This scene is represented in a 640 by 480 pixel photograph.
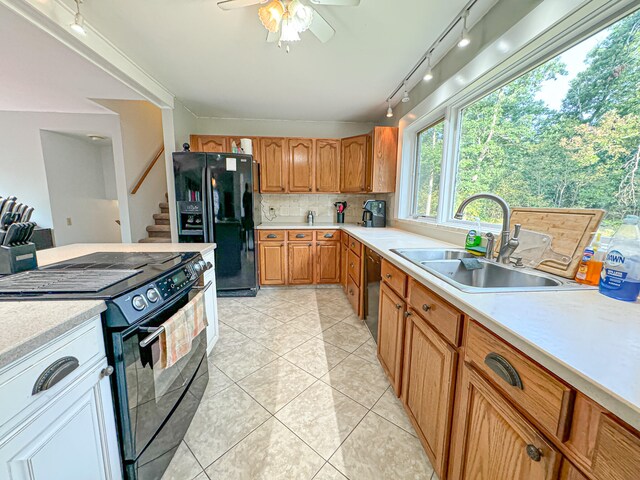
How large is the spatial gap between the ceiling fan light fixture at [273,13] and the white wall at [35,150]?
132 inches

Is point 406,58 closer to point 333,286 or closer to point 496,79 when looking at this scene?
point 496,79

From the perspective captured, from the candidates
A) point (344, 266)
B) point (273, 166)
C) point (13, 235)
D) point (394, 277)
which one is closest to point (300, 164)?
point (273, 166)

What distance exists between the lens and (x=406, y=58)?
209cm

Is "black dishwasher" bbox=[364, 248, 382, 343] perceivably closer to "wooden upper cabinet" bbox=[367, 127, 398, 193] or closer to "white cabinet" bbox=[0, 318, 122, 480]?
"wooden upper cabinet" bbox=[367, 127, 398, 193]

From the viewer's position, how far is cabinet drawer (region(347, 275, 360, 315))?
8.17 ft

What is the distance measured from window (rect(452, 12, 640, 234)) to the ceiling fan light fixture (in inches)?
57.4

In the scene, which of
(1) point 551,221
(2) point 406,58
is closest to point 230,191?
(2) point 406,58

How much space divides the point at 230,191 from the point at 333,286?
1853 mm

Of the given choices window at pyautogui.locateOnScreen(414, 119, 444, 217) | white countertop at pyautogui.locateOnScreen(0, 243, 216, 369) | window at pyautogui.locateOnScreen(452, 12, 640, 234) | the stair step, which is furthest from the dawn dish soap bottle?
the stair step

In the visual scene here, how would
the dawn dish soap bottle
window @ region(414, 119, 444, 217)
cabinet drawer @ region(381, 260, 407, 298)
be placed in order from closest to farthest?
the dawn dish soap bottle, cabinet drawer @ region(381, 260, 407, 298), window @ region(414, 119, 444, 217)

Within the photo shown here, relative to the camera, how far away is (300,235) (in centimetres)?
328

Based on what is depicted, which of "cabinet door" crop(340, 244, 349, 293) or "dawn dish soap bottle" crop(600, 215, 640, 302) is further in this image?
"cabinet door" crop(340, 244, 349, 293)

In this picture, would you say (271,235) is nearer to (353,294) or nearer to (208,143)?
(353,294)

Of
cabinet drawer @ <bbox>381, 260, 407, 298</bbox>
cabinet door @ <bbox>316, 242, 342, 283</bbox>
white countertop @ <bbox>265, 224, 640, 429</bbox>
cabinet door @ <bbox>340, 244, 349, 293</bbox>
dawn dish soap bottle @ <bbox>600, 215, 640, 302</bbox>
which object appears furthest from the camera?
cabinet door @ <bbox>316, 242, 342, 283</bbox>
